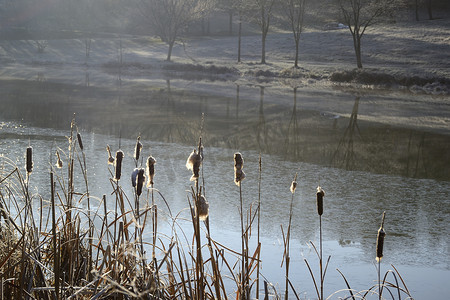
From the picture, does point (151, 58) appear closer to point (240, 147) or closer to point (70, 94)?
point (70, 94)

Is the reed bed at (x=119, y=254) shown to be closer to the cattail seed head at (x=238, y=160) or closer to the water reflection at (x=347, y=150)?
the cattail seed head at (x=238, y=160)

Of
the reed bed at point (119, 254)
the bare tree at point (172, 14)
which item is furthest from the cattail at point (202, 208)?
the bare tree at point (172, 14)

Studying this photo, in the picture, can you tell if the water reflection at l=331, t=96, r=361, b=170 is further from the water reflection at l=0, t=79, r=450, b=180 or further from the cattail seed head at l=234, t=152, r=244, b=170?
the cattail seed head at l=234, t=152, r=244, b=170

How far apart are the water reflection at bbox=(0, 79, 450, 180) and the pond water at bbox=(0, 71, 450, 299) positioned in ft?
0.11

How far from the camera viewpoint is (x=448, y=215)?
6.76 metres

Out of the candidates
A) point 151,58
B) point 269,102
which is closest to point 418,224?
point 269,102

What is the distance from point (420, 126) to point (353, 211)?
891 cm

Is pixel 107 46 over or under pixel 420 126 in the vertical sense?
over

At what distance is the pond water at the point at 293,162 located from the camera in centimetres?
536

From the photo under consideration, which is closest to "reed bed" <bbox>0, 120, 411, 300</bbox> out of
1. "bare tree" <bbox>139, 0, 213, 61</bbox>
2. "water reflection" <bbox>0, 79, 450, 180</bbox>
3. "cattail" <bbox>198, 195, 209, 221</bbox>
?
"cattail" <bbox>198, 195, 209, 221</bbox>

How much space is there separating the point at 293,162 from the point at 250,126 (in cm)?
433

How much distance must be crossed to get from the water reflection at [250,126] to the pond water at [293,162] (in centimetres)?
3

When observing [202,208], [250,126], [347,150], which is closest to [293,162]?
[347,150]

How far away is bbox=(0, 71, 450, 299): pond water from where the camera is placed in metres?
5.36
